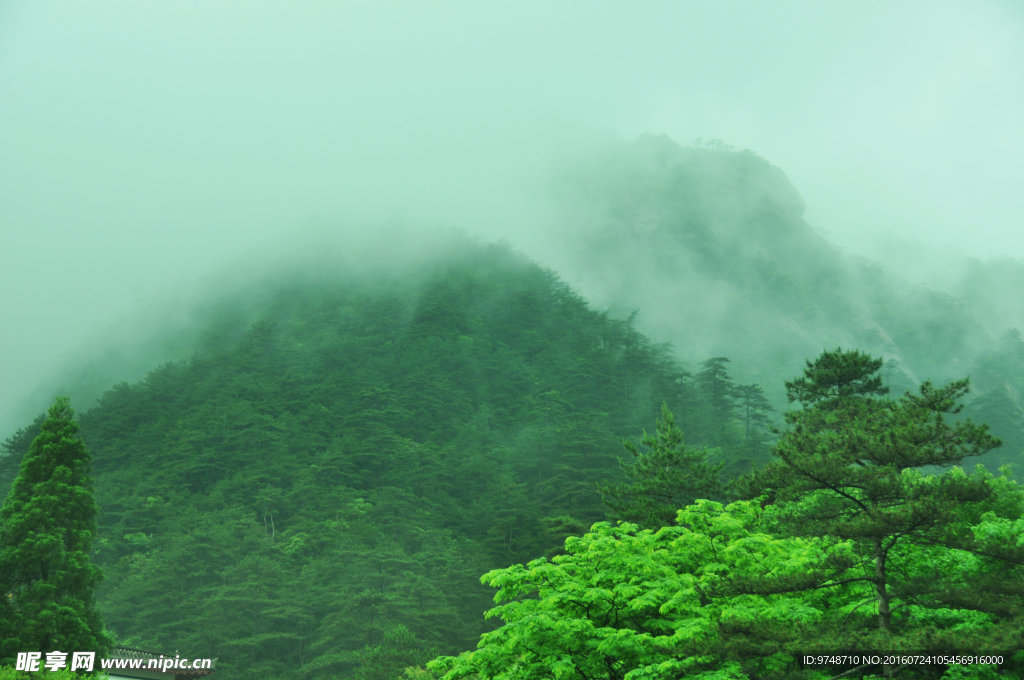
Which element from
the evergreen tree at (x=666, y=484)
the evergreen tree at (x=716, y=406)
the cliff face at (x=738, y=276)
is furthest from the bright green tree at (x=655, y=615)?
the cliff face at (x=738, y=276)

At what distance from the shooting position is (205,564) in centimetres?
4534

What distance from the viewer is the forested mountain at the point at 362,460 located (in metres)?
39.7

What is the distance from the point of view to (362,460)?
65.8 meters

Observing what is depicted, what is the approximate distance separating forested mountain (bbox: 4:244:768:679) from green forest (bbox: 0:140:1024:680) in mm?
279

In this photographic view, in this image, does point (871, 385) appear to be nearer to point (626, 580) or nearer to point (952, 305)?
point (626, 580)

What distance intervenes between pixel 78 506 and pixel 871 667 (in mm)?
23670

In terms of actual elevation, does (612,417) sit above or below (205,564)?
above

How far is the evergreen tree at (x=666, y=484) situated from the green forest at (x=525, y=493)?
15 cm

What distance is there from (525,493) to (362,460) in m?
20.9

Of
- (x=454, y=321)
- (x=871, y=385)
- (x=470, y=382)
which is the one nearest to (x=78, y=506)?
(x=871, y=385)

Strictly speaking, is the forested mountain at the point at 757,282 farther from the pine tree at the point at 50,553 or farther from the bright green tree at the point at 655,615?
the pine tree at the point at 50,553

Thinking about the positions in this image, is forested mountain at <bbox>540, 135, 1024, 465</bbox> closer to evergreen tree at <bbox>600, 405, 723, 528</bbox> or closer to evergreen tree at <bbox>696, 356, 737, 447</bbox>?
evergreen tree at <bbox>696, 356, 737, 447</bbox>

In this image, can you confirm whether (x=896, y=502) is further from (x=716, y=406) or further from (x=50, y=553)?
(x=716, y=406)

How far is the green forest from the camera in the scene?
13.7 m
